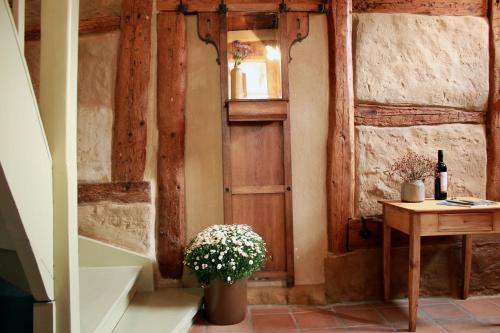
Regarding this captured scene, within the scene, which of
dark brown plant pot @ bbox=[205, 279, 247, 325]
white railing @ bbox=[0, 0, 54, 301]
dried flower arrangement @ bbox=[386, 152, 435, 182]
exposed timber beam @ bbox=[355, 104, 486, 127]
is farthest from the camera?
exposed timber beam @ bbox=[355, 104, 486, 127]

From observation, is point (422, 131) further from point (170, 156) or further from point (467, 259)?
point (170, 156)

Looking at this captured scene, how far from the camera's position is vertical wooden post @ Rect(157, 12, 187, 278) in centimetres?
278

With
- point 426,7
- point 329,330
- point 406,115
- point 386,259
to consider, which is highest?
point 426,7

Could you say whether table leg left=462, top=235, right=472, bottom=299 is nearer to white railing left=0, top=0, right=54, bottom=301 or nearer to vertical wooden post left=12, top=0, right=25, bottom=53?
white railing left=0, top=0, right=54, bottom=301

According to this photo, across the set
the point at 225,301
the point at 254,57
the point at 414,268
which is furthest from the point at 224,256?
the point at 254,57

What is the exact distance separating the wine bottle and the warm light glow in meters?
1.37

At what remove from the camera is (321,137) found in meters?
2.87

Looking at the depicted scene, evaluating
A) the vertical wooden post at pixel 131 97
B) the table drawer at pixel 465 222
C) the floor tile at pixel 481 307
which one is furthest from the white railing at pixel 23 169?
the floor tile at pixel 481 307

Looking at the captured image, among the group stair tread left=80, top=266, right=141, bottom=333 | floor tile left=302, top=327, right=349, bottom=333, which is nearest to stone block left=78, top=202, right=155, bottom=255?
stair tread left=80, top=266, right=141, bottom=333

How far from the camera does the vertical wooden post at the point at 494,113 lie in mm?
2936

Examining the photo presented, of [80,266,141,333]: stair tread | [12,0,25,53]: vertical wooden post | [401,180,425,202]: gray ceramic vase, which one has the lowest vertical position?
[80,266,141,333]: stair tread

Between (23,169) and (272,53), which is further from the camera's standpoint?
(272,53)

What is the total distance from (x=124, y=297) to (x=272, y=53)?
1962 mm

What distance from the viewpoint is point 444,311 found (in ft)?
8.66
